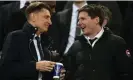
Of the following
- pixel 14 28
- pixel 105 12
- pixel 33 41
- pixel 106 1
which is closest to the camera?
pixel 33 41

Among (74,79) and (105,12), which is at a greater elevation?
(105,12)

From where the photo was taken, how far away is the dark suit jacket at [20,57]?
558 cm

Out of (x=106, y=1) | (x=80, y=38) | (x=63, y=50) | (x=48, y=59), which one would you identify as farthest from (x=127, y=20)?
(x=48, y=59)

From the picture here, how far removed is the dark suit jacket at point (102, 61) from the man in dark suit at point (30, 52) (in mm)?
384

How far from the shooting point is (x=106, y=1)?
26.5 feet

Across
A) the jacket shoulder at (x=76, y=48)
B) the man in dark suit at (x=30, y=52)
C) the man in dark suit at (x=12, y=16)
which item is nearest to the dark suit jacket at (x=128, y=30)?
the man in dark suit at (x=12, y=16)

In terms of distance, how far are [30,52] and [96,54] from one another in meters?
0.89

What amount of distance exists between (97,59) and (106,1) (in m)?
2.46

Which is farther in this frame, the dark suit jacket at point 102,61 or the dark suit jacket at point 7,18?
the dark suit jacket at point 7,18

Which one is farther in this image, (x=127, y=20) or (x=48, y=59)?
(x=127, y=20)

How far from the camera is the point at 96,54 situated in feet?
19.2

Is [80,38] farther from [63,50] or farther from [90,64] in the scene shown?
[63,50]

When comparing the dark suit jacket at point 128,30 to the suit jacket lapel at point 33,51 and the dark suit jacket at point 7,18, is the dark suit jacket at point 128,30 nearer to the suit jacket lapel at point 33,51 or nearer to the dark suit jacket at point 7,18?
the dark suit jacket at point 7,18

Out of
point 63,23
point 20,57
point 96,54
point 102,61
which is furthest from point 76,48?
point 63,23
